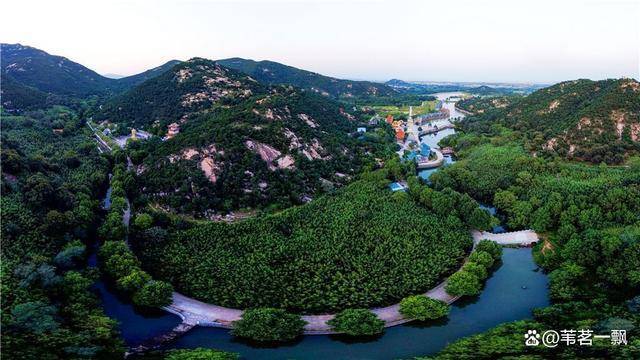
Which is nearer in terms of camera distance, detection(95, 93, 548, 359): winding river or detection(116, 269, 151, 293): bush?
detection(95, 93, 548, 359): winding river

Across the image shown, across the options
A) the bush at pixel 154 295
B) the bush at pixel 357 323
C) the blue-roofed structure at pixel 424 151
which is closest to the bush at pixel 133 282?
the bush at pixel 154 295

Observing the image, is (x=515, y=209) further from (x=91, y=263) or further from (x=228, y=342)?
(x=91, y=263)

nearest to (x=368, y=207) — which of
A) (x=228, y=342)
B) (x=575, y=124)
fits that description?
(x=228, y=342)

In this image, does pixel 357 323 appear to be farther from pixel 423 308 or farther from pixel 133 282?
pixel 133 282

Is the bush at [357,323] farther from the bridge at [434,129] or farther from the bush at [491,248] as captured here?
the bridge at [434,129]

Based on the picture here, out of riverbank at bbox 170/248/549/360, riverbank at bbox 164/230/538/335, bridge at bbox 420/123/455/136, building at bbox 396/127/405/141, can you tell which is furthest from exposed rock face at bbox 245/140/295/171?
bridge at bbox 420/123/455/136

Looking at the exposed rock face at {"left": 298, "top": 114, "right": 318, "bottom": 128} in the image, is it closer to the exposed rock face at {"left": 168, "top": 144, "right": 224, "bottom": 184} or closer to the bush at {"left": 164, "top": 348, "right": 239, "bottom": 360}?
the exposed rock face at {"left": 168, "top": 144, "right": 224, "bottom": 184}
